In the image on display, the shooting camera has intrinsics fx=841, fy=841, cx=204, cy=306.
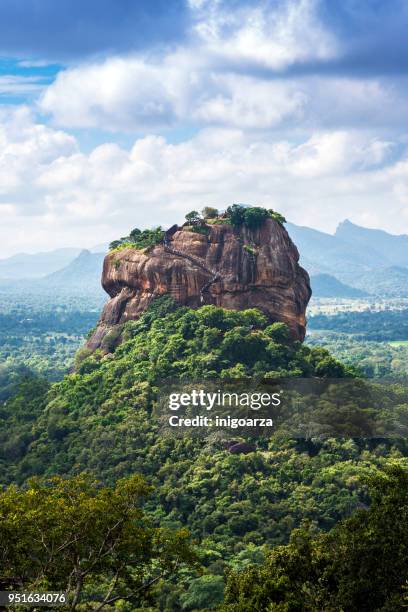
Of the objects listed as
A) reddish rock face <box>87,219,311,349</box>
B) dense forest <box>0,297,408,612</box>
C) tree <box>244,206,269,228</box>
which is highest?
tree <box>244,206,269,228</box>

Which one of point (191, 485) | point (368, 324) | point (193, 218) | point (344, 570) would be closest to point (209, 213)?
point (193, 218)

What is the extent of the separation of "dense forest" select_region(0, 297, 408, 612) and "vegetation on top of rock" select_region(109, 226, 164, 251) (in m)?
3.61

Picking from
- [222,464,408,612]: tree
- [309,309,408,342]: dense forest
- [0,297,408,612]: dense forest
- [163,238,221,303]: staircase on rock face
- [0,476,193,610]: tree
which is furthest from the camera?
[309,309,408,342]: dense forest

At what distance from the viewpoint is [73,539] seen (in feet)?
56.1

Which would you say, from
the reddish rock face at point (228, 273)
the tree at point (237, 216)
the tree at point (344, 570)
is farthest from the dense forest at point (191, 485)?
the tree at point (237, 216)

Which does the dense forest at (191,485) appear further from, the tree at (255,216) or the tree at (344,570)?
the tree at (255,216)

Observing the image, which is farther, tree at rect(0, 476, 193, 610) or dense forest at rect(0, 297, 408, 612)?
dense forest at rect(0, 297, 408, 612)

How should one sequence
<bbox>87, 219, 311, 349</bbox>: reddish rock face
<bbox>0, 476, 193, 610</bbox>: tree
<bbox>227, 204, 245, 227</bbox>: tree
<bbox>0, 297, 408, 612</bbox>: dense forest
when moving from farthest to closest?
<bbox>227, 204, 245, 227</bbox>: tree, <bbox>87, 219, 311, 349</bbox>: reddish rock face, <bbox>0, 297, 408, 612</bbox>: dense forest, <bbox>0, 476, 193, 610</bbox>: tree

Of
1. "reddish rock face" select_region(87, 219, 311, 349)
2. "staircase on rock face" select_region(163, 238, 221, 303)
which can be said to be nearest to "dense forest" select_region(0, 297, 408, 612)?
"reddish rock face" select_region(87, 219, 311, 349)

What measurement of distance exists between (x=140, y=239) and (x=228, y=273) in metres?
5.79

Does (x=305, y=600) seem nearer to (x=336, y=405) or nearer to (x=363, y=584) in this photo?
(x=363, y=584)

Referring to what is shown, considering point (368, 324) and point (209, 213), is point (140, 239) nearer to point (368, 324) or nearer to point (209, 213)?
point (209, 213)

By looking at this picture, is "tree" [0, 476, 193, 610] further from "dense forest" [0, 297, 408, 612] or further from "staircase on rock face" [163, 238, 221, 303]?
"staircase on rock face" [163, 238, 221, 303]

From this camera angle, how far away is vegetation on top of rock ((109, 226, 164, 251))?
41.2m
